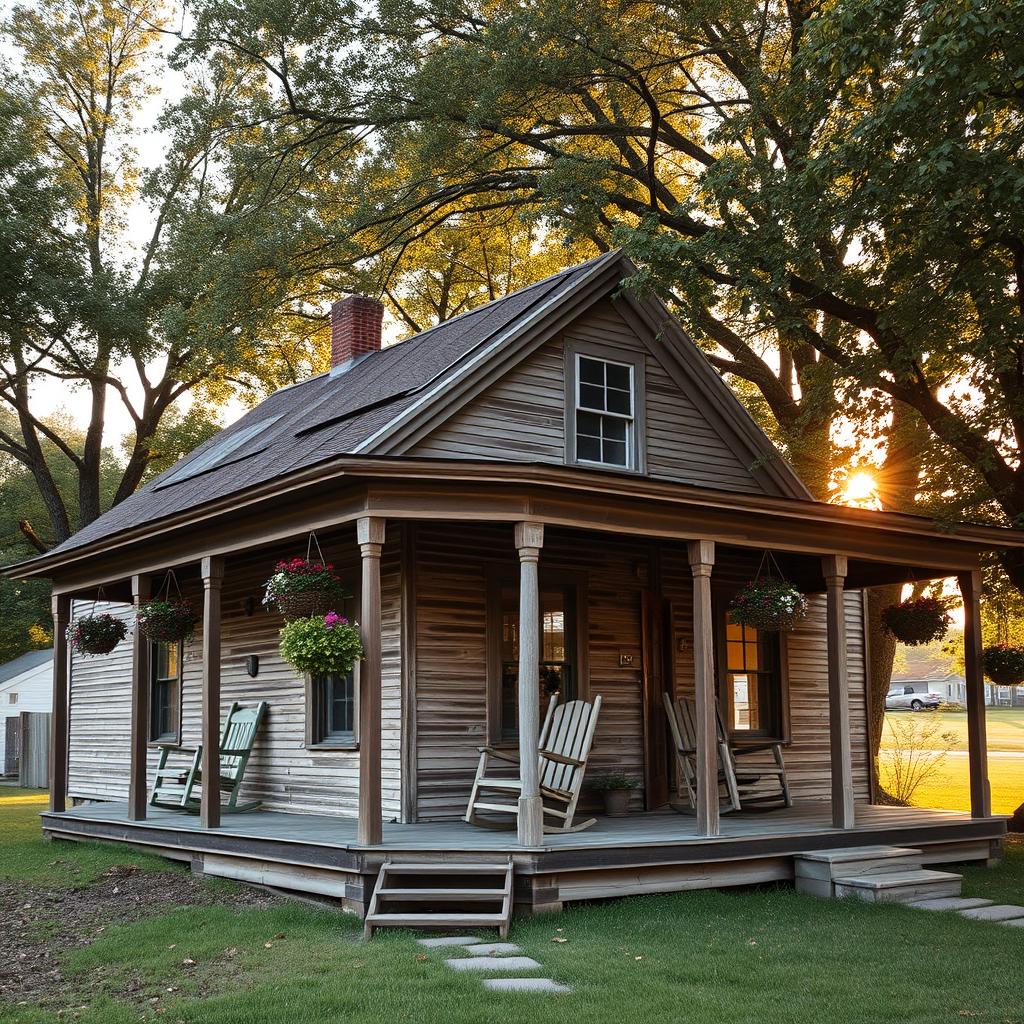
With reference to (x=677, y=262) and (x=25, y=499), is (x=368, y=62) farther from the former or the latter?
(x=25, y=499)

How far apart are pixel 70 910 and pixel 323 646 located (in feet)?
10.2

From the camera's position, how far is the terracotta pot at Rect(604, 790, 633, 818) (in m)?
11.8

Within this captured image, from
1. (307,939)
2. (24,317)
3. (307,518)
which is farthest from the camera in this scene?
(24,317)

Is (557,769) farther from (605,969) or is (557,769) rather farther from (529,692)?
(605,969)

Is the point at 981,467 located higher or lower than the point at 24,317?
lower

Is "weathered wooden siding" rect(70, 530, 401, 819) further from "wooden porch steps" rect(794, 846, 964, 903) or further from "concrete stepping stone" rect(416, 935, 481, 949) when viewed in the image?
"wooden porch steps" rect(794, 846, 964, 903)

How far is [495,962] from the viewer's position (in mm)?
7371

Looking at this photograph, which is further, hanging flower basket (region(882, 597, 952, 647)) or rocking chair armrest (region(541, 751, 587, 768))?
hanging flower basket (region(882, 597, 952, 647))

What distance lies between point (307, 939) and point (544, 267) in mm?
21889

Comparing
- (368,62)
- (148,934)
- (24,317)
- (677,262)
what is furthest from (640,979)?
(24,317)

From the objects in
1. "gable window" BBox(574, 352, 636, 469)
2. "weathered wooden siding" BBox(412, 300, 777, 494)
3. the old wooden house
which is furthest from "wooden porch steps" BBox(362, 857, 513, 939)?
"gable window" BBox(574, 352, 636, 469)

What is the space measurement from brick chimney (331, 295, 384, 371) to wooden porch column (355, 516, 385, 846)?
759 centimetres

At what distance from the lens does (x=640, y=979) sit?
698 centimetres

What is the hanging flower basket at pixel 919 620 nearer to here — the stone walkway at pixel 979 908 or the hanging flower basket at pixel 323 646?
the stone walkway at pixel 979 908
